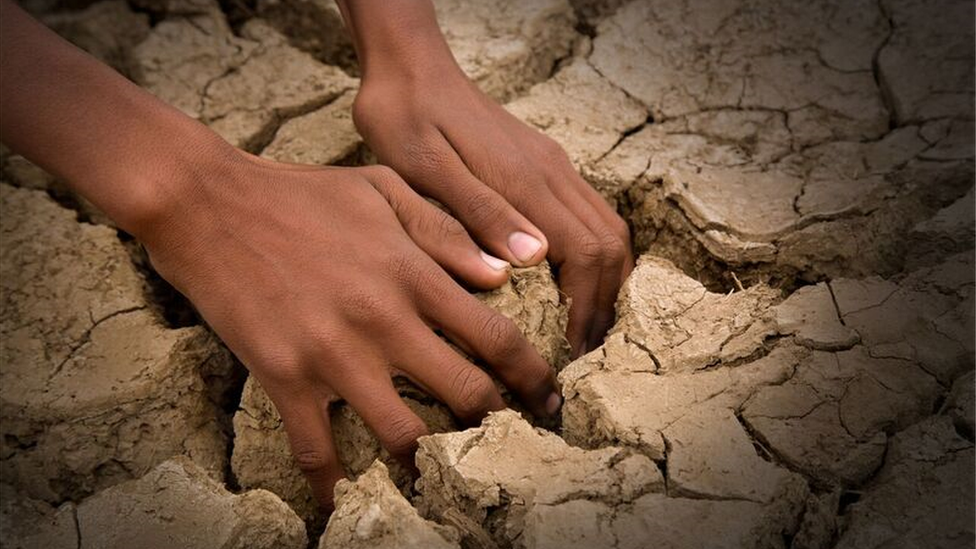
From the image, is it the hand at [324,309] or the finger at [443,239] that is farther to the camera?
the finger at [443,239]

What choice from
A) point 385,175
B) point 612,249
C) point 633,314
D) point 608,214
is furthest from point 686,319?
point 385,175

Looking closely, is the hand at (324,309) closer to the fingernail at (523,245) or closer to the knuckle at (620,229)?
the fingernail at (523,245)

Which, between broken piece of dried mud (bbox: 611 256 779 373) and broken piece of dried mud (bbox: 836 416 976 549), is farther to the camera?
broken piece of dried mud (bbox: 611 256 779 373)

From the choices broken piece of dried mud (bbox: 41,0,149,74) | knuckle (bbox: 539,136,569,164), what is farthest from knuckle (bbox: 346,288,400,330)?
broken piece of dried mud (bbox: 41,0,149,74)

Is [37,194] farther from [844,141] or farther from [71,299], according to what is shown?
[844,141]

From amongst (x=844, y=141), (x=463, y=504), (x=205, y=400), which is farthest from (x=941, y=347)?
(x=205, y=400)

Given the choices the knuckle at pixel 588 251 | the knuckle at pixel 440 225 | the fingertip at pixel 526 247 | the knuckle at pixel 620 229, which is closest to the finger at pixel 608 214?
the knuckle at pixel 620 229

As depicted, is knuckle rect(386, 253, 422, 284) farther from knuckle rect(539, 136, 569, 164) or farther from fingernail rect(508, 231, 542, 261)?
knuckle rect(539, 136, 569, 164)
